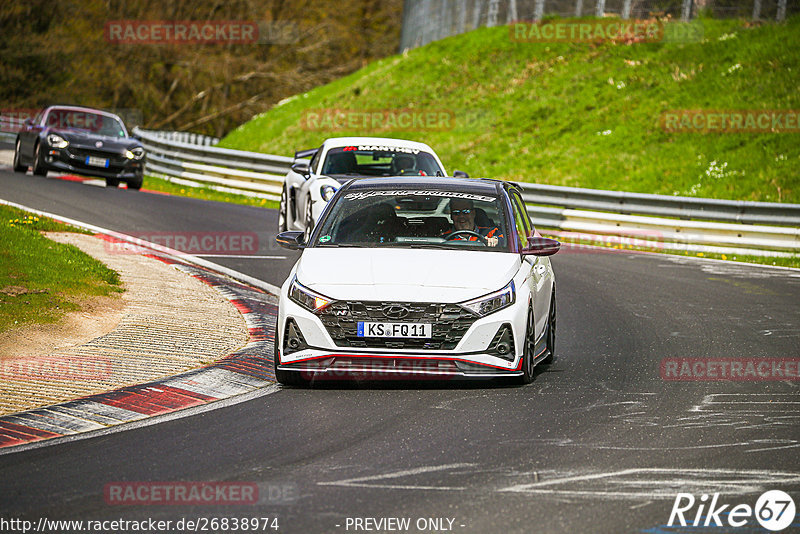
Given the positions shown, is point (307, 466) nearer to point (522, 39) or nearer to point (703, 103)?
point (703, 103)

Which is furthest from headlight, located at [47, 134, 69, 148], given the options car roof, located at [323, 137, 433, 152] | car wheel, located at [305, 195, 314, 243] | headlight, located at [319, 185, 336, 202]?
headlight, located at [319, 185, 336, 202]

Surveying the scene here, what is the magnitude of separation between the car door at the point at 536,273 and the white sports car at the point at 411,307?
0.13ft

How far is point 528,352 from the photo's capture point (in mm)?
9023

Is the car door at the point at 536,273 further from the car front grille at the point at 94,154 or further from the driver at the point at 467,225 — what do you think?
A: the car front grille at the point at 94,154

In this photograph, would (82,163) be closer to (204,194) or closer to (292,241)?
(204,194)

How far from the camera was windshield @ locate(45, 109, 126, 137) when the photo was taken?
26250mm

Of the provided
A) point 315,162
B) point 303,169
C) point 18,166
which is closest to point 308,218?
point 303,169

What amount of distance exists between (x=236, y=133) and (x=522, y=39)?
36.3 feet

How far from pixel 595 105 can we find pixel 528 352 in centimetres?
2625

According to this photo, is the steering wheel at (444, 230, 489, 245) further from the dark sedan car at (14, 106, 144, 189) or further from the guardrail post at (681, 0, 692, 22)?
the guardrail post at (681, 0, 692, 22)

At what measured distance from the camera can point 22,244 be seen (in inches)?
544

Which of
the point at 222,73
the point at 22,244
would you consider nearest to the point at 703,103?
the point at 22,244

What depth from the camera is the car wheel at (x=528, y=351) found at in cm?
893

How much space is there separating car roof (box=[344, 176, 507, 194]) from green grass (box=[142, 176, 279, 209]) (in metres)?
15.7
